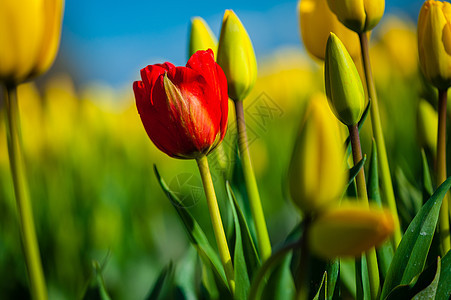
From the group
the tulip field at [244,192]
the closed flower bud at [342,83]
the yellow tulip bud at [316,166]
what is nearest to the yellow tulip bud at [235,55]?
the tulip field at [244,192]

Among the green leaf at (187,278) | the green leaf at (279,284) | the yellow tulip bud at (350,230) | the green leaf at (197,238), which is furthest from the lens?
the green leaf at (187,278)

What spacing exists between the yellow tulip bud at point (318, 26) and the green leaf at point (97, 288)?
0.33 meters

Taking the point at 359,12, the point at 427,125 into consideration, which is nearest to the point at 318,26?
the point at 359,12

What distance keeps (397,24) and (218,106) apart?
1.69m

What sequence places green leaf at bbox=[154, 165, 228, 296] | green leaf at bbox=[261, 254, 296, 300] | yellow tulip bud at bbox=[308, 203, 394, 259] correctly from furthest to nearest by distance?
green leaf at bbox=[154, 165, 228, 296] → green leaf at bbox=[261, 254, 296, 300] → yellow tulip bud at bbox=[308, 203, 394, 259]

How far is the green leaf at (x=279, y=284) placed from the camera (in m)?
0.34

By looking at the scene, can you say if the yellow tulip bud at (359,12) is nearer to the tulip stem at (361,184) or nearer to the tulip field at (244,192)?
the tulip field at (244,192)

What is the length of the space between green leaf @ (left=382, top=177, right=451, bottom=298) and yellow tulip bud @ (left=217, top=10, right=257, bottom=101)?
19 centimetres

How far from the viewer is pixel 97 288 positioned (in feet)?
1.77

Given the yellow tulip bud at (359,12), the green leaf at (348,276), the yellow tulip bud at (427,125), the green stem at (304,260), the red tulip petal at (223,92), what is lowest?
the green leaf at (348,276)

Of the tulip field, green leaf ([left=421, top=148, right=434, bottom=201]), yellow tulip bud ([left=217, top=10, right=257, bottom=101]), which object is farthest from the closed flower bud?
green leaf ([left=421, top=148, right=434, bottom=201])

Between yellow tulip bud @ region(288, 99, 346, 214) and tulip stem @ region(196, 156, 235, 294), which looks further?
tulip stem @ region(196, 156, 235, 294)

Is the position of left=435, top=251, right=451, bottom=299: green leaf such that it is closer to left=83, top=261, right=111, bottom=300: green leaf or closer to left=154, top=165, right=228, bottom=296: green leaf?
left=154, top=165, right=228, bottom=296: green leaf

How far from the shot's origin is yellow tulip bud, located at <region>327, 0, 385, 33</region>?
456 mm
